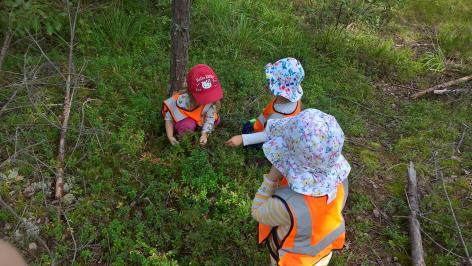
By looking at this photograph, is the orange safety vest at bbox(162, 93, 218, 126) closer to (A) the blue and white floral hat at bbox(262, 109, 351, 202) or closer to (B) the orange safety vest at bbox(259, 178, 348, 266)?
(B) the orange safety vest at bbox(259, 178, 348, 266)

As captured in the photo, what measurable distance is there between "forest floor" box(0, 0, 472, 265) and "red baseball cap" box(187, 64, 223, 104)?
556 mm

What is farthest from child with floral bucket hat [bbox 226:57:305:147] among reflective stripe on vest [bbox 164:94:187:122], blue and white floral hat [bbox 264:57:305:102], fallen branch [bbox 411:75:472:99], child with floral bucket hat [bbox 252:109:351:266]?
fallen branch [bbox 411:75:472:99]

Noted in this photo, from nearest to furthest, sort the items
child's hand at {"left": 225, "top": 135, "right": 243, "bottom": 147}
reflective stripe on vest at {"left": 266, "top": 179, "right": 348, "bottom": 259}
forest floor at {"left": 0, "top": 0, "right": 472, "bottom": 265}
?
reflective stripe on vest at {"left": 266, "top": 179, "right": 348, "bottom": 259} → forest floor at {"left": 0, "top": 0, "right": 472, "bottom": 265} → child's hand at {"left": 225, "top": 135, "right": 243, "bottom": 147}

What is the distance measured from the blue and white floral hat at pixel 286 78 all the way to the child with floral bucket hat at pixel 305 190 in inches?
51.5

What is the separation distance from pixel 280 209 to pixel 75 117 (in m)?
2.96

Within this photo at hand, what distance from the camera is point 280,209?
2543mm

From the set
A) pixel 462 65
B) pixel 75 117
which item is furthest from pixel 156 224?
pixel 462 65

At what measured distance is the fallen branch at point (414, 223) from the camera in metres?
3.90

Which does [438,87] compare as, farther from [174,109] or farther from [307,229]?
[307,229]

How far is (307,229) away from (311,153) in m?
0.56

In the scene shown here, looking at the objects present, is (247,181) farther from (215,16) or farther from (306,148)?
(215,16)

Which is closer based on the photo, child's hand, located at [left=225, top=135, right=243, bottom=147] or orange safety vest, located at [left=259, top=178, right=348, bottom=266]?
orange safety vest, located at [left=259, top=178, right=348, bottom=266]

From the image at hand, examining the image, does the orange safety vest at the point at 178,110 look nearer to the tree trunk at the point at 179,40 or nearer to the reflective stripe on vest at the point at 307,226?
the tree trunk at the point at 179,40

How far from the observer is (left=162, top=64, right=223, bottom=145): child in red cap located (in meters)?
4.13
